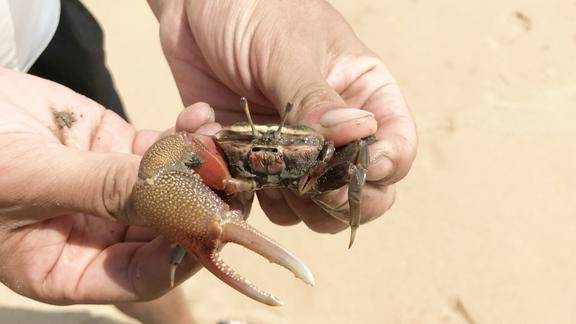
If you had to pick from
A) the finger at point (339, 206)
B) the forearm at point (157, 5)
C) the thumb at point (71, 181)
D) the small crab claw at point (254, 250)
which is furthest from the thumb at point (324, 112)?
the forearm at point (157, 5)

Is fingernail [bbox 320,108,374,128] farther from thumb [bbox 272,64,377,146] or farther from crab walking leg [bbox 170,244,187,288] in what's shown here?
crab walking leg [bbox 170,244,187,288]

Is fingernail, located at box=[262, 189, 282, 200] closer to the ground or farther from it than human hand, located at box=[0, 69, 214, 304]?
closer to the ground

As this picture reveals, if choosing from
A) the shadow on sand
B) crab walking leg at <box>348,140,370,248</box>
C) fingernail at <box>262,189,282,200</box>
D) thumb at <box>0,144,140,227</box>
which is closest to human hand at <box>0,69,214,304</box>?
thumb at <box>0,144,140,227</box>

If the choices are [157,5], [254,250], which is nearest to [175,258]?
[254,250]

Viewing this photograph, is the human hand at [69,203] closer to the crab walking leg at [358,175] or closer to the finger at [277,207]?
the finger at [277,207]

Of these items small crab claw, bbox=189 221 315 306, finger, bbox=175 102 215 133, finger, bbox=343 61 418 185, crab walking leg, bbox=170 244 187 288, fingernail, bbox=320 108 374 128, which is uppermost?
fingernail, bbox=320 108 374 128
